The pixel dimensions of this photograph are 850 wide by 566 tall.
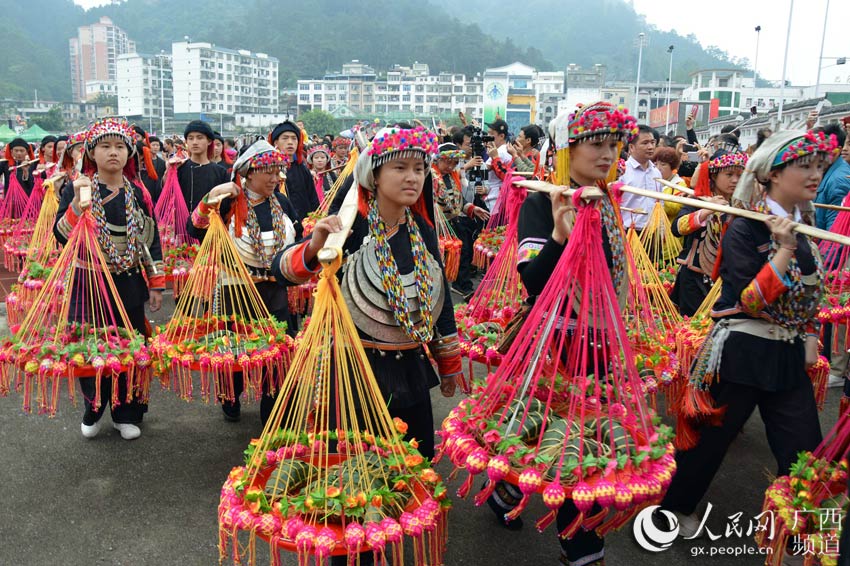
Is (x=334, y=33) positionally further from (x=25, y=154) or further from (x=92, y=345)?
(x=92, y=345)

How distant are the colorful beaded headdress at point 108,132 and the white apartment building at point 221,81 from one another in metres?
102

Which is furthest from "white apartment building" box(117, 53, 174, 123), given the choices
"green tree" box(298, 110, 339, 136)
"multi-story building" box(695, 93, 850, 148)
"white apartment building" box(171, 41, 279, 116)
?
"multi-story building" box(695, 93, 850, 148)

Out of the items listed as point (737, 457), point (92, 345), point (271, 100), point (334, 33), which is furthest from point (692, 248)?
point (334, 33)

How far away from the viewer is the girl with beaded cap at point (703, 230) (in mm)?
4457

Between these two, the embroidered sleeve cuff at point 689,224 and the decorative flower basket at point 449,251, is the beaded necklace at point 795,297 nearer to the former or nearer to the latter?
the embroidered sleeve cuff at point 689,224

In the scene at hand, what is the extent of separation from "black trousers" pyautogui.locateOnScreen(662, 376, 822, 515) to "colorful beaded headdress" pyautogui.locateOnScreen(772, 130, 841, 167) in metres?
0.97

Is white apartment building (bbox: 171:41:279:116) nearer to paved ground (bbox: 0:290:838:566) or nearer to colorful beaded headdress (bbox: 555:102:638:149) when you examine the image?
paved ground (bbox: 0:290:838:566)

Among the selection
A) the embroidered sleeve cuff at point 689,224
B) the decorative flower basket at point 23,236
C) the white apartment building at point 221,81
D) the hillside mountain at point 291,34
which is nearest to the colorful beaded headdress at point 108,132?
the embroidered sleeve cuff at point 689,224

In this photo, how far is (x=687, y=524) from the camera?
3357 mm

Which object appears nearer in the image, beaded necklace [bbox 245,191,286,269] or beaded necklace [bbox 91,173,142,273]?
beaded necklace [bbox 91,173,142,273]

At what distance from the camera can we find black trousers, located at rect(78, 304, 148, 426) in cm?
440

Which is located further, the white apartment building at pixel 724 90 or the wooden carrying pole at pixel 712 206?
the white apartment building at pixel 724 90

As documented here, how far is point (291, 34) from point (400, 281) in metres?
142

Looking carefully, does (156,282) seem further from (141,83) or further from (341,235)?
(141,83)
